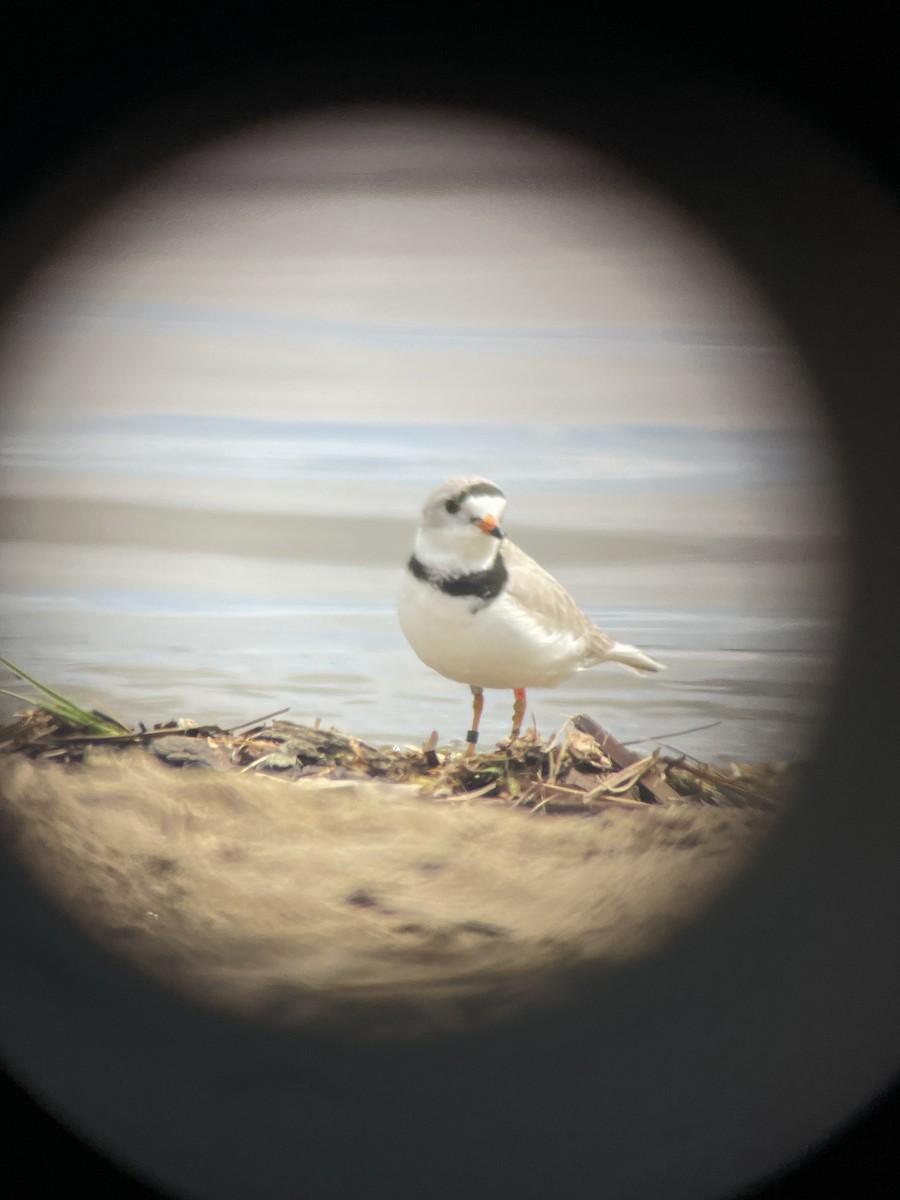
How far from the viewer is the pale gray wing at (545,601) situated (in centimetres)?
115

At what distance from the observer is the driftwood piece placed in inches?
46.1

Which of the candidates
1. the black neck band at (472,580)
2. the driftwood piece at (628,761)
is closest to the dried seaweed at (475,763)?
the driftwood piece at (628,761)

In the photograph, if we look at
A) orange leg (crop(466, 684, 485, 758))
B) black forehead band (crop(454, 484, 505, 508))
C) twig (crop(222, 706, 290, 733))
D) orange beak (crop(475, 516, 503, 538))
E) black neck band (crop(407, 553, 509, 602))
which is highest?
black forehead band (crop(454, 484, 505, 508))

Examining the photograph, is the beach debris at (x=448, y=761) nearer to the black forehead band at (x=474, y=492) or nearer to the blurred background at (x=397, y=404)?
the blurred background at (x=397, y=404)

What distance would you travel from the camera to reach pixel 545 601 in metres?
1.15

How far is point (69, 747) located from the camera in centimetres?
119

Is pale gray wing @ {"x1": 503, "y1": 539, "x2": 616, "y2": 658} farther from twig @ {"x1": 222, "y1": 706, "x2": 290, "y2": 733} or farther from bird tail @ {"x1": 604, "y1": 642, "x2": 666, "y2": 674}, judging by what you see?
twig @ {"x1": 222, "y1": 706, "x2": 290, "y2": 733}

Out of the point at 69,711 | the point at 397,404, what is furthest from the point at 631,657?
the point at 69,711

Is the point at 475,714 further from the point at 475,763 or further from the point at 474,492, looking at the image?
the point at 474,492

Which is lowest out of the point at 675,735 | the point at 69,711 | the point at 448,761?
the point at 69,711

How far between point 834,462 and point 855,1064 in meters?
0.58

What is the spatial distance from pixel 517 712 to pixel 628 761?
118 millimetres

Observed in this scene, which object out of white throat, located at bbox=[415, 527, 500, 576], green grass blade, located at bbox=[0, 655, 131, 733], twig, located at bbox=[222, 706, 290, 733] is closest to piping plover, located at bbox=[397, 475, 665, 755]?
white throat, located at bbox=[415, 527, 500, 576]

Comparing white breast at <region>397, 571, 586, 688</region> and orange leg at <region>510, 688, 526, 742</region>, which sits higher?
white breast at <region>397, 571, 586, 688</region>
